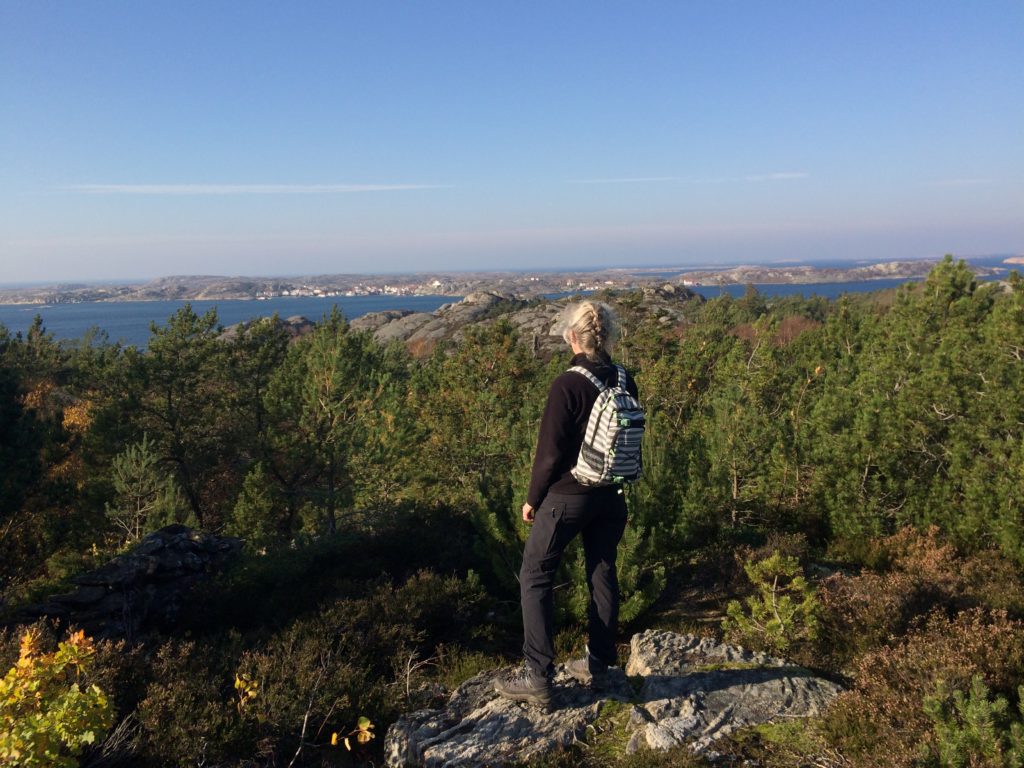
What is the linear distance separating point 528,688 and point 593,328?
232cm

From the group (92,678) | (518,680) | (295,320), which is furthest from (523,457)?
(295,320)

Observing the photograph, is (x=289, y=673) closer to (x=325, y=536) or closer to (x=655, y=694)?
(x=655, y=694)

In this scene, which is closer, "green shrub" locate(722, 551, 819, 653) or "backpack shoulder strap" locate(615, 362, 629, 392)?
"backpack shoulder strap" locate(615, 362, 629, 392)

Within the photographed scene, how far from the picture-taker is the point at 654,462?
23.1ft

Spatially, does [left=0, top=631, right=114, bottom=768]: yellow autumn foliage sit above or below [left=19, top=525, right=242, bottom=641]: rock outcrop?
above

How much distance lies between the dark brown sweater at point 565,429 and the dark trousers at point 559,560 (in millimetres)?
94

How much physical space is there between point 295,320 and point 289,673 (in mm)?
105417

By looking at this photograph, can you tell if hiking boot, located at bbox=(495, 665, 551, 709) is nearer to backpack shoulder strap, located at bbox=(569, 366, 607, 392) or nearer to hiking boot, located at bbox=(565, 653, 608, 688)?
hiking boot, located at bbox=(565, 653, 608, 688)

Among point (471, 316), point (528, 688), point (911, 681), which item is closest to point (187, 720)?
point (528, 688)

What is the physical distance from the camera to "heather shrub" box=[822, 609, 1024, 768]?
121 inches

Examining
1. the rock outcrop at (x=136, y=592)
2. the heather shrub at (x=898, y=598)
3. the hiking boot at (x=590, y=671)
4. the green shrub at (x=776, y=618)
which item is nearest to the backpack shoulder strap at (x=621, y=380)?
the hiking boot at (x=590, y=671)

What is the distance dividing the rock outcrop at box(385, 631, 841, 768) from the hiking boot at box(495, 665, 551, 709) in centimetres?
6

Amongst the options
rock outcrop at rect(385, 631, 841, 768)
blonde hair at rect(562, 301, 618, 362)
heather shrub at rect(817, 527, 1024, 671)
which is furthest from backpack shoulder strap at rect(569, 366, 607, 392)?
heather shrub at rect(817, 527, 1024, 671)

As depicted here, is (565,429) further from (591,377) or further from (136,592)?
(136,592)
